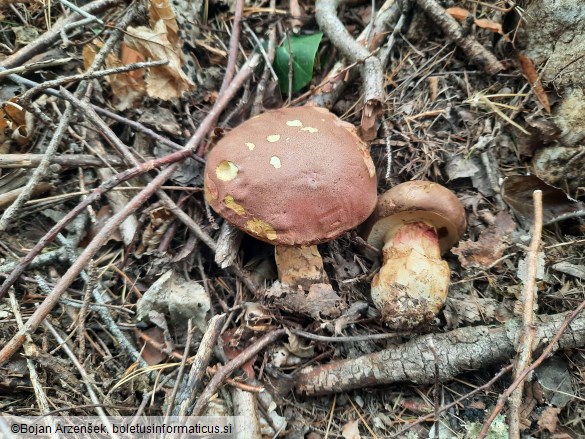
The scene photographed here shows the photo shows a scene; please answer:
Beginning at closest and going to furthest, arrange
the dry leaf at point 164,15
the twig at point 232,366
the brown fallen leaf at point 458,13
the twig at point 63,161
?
1. the twig at point 232,366
2. the twig at point 63,161
3. the dry leaf at point 164,15
4. the brown fallen leaf at point 458,13

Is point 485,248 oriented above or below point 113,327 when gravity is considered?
below

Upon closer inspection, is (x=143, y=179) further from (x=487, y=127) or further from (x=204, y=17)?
(x=487, y=127)

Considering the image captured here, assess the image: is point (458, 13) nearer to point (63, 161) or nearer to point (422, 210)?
point (422, 210)

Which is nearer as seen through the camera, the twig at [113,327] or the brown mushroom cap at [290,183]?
the brown mushroom cap at [290,183]

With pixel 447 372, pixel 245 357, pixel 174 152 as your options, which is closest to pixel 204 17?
pixel 174 152

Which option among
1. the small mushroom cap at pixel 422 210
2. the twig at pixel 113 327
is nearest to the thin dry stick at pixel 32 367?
the twig at pixel 113 327

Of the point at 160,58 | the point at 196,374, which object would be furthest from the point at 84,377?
the point at 160,58

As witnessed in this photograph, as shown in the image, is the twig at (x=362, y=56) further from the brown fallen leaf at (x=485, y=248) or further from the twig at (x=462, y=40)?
the brown fallen leaf at (x=485, y=248)
